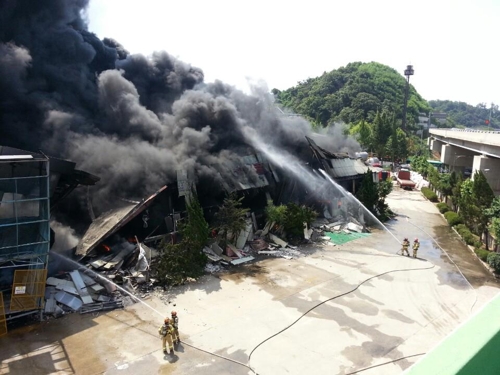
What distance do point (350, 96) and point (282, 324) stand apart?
89.3 meters

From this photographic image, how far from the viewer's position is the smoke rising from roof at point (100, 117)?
68.7 feet

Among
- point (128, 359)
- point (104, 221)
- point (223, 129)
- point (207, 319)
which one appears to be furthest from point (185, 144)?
point (128, 359)

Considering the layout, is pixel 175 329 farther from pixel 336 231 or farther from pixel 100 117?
pixel 100 117

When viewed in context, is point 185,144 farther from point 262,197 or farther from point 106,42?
point 106,42

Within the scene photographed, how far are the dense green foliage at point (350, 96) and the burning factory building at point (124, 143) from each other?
56838mm

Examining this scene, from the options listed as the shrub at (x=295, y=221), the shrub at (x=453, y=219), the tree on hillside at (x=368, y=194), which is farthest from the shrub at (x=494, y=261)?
the tree on hillside at (x=368, y=194)

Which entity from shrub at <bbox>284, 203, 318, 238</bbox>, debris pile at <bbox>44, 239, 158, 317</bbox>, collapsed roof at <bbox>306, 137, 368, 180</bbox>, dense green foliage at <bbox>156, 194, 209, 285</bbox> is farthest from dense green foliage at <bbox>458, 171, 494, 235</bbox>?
debris pile at <bbox>44, 239, 158, 317</bbox>

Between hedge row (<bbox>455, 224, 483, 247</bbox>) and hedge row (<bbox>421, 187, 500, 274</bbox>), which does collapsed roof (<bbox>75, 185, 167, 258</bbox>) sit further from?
hedge row (<bbox>455, 224, 483, 247</bbox>)

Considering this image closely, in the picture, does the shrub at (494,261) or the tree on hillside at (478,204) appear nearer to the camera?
the shrub at (494,261)

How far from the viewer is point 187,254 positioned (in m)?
16.1

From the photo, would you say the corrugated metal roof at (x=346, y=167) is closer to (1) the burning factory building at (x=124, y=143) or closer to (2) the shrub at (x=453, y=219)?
(1) the burning factory building at (x=124, y=143)

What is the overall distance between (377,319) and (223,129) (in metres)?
16.5

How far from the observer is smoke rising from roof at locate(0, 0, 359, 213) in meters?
21.0

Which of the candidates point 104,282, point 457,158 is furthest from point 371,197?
point 457,158
